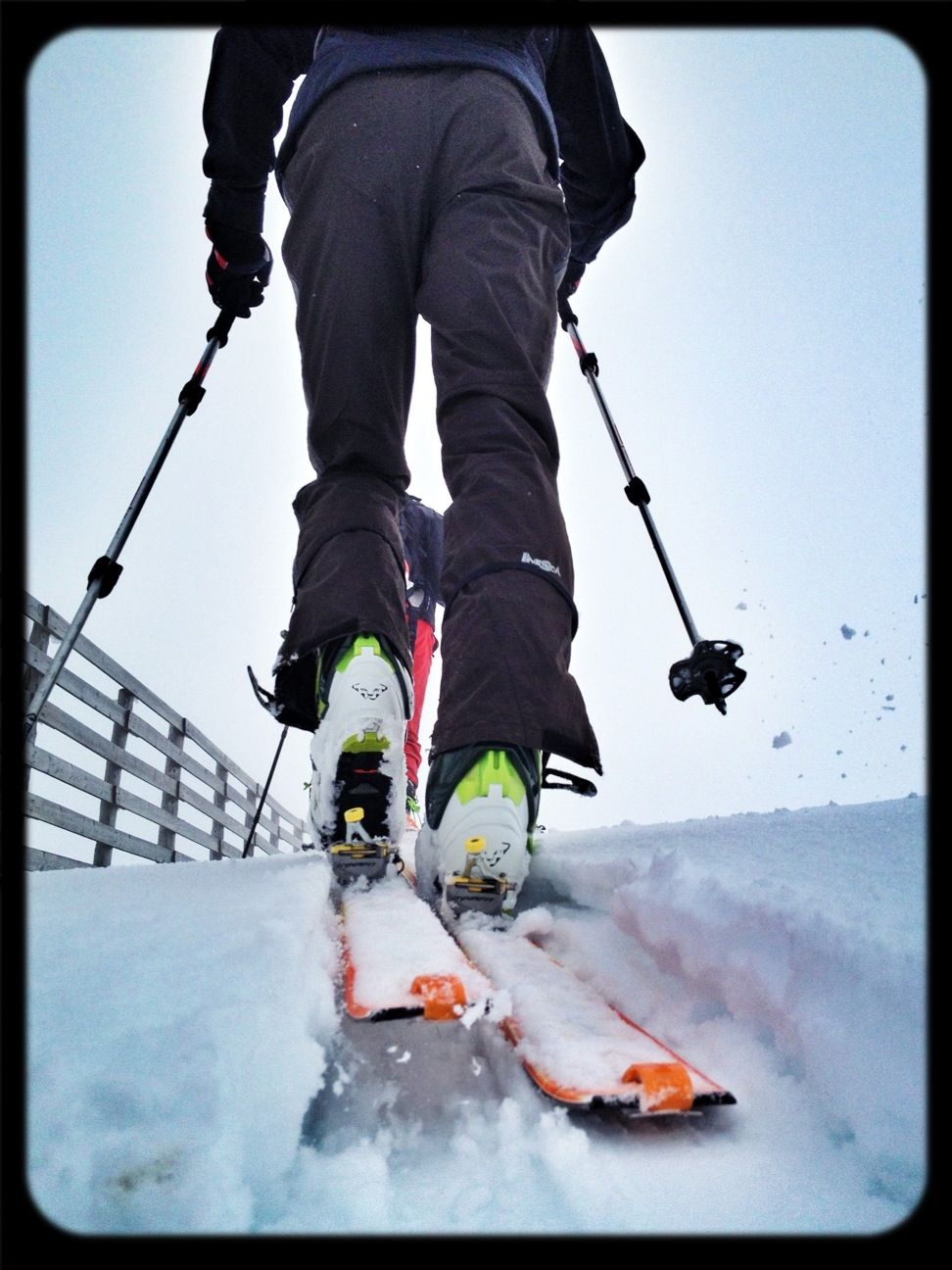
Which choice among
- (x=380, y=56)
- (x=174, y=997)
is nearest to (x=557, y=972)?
(x=174, y=997)

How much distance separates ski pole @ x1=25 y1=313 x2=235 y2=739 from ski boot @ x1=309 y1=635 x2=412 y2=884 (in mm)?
590

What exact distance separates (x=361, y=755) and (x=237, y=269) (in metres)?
1.33

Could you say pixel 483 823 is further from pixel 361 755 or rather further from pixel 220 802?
pixel 220 802

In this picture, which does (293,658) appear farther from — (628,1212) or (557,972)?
(628,1212)

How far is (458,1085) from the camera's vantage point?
465 millimetres

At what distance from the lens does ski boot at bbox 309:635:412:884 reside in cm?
109

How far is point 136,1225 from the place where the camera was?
0.96 feet

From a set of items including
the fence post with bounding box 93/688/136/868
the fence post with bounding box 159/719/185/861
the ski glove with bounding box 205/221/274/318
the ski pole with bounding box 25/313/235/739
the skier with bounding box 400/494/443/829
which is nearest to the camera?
the ski pole with bounding box 25/313/235/739

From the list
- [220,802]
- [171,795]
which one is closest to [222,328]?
[171,795]

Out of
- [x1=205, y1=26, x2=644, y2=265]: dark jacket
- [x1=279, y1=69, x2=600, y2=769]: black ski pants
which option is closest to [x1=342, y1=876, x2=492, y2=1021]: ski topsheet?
[x1=279, y1=69, x2=600, y2=769]: black ski pants

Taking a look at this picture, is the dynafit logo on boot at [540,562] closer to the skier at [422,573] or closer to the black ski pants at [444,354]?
the black ski pants at [444,354]

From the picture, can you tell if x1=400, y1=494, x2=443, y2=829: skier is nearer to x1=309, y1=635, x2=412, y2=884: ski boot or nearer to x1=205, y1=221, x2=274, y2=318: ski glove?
x1=205, y1=221, x2=274, y2=318: ski glove

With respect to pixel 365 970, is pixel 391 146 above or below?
above

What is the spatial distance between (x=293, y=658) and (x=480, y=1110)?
837 mm
